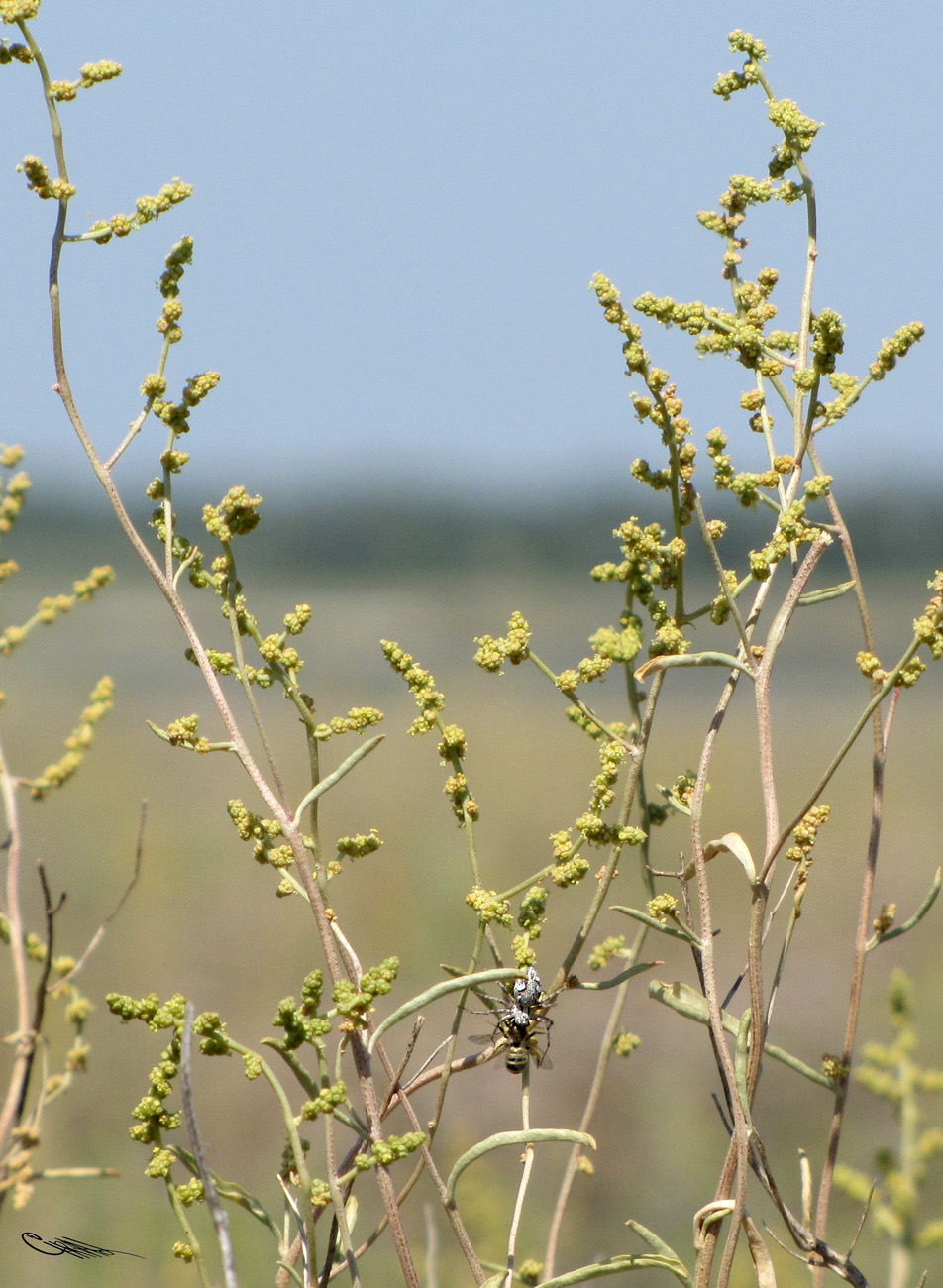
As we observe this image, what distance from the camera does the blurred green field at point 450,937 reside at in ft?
12.3

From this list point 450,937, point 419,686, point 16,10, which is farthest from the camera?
point 450,937

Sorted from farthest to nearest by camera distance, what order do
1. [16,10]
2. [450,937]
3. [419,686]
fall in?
[450,937] < [419,686] < [16,10]

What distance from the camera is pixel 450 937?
550cm

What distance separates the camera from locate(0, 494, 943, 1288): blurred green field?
12.3ft

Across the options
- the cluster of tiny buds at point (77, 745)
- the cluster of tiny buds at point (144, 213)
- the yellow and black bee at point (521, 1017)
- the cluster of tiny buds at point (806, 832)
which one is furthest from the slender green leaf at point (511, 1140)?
the cluster of tiny buds at point (144, 213)

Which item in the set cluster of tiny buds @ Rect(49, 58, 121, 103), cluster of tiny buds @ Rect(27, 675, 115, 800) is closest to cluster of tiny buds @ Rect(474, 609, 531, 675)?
cluster of tiny buds @ Rect(27, 675, 115, 800)

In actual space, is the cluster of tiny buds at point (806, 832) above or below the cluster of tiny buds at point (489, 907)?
above

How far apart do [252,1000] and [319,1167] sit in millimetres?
2476

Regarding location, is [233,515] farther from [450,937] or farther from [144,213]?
[450,937]

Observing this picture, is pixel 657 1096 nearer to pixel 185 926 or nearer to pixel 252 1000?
pixel 252 1000

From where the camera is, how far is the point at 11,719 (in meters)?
8.32

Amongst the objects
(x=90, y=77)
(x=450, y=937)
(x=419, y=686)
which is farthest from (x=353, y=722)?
(x=450, y=937)

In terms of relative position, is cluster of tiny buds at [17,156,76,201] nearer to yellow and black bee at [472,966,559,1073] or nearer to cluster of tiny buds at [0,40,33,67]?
cluster of tiny buds at [0,40,33,67]

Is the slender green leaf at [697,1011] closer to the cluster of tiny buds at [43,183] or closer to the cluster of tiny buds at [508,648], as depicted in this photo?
the cluster of tiny buds at [508,648]
